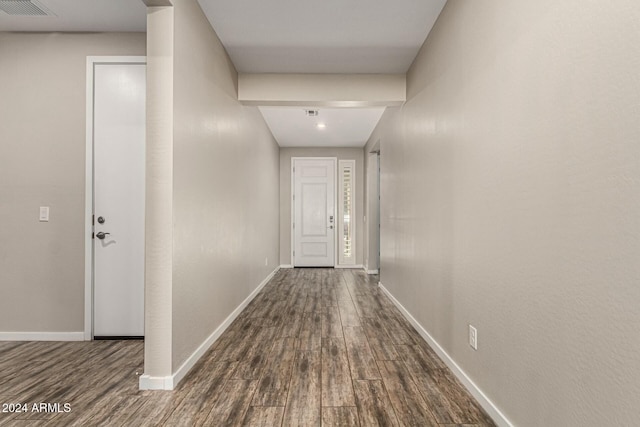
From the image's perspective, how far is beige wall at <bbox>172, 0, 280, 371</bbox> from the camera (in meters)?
2.15

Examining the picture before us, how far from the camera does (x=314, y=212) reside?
6930 mm

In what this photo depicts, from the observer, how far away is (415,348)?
268 centimetres

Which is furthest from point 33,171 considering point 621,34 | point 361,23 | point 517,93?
point 621,34

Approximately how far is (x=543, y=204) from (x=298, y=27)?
227 centimetres

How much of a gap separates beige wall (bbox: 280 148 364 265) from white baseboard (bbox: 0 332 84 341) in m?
4.32

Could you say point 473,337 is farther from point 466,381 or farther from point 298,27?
point 298,27

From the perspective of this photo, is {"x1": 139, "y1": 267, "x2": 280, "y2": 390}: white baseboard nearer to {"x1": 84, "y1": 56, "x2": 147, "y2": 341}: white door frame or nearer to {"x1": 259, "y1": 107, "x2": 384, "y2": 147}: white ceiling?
{"x1": 84, "y1": 56, "x2": 147, "y2": 341}: white door frame

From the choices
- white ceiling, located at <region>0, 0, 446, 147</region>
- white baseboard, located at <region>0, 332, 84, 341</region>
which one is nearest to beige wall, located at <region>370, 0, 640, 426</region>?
white ceiling, located at <region>0, 0, 446, 147</region>

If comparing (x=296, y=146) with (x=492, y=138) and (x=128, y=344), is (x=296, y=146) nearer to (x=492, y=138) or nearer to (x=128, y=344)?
(x=128, y=344)

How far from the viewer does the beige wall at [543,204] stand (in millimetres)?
1016

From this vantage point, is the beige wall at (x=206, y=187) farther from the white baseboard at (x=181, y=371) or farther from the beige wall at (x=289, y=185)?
the beige wall at (x=289, y=185)

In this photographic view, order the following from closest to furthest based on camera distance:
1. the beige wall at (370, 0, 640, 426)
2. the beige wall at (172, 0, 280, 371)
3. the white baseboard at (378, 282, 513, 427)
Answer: the beige wall at (370, 0, 640, 426)
the white baseboard at (378, 282, 513, 427)
the beige wall at (172, 0, 280, 371)

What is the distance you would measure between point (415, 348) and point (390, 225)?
1.92m

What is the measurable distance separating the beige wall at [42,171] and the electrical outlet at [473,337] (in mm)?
2998
